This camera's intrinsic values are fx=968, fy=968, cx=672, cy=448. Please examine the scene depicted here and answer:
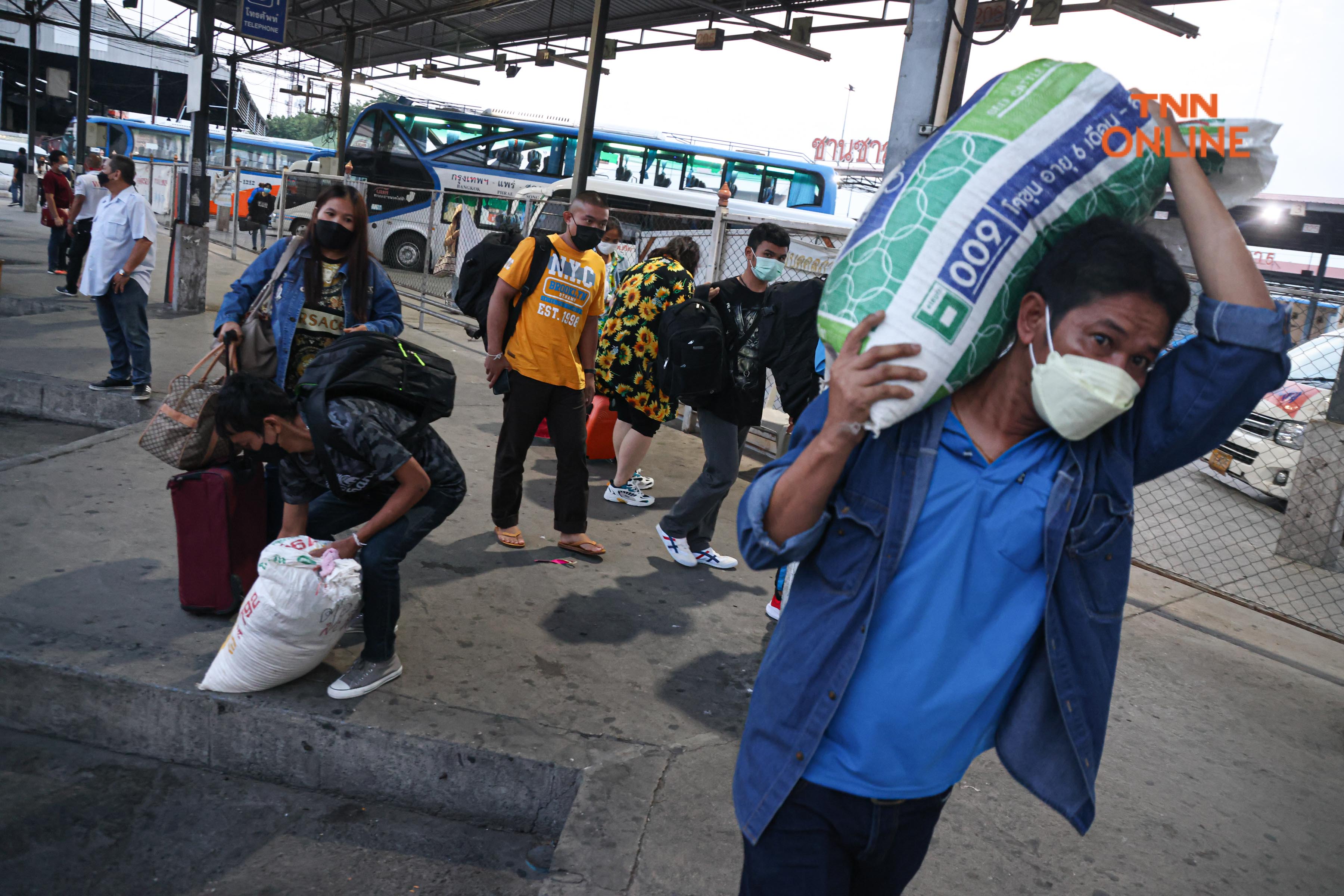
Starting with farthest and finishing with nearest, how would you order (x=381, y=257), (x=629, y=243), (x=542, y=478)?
1. (x=381, y=257)
2. (x=629, y=243)
3. (x=542, y=478)

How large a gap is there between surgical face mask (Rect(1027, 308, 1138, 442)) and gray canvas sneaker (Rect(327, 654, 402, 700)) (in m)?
2.62

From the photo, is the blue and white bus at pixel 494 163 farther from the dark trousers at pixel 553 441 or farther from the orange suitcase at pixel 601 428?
the dark trousers at pixel 553 441

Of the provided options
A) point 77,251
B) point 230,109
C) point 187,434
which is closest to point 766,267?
point 187,434

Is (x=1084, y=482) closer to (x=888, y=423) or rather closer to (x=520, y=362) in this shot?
(x=888, y=423)

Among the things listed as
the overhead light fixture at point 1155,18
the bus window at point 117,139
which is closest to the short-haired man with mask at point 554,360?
the overhead light fixture at point 1155,18

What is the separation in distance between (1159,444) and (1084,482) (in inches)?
6.4

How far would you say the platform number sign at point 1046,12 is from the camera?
9.23m

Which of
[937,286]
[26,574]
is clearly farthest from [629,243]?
[937,286]

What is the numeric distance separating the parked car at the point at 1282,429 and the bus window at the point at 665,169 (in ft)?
46.0

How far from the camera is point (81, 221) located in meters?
10.5

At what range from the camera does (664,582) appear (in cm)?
499

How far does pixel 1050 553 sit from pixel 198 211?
11.7 meters

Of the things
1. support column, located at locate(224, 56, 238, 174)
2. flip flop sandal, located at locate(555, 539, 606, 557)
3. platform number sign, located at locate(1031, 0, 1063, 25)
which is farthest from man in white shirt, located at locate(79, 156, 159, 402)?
support column, located at locate(224, 56, 238, 174)

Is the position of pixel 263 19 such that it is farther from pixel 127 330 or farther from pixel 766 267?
pixel 766 267
